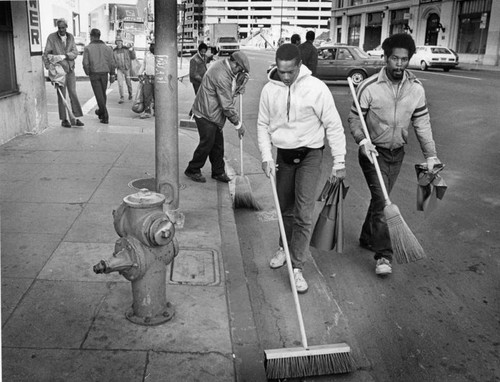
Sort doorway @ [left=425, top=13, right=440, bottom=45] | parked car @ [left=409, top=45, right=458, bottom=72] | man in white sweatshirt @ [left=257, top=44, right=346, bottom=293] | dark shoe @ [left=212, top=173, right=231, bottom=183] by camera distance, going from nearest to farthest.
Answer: man in white sweatshirt @ [left=257, top=44, right=346, bottom=293] → dark shoe @ [left=212, top=173, right=231, bottom=183] → parked car @ [left=409, top=45, right=458, bottom=72] → doorway @ [left=425, top=13, right=440, bottom=45]

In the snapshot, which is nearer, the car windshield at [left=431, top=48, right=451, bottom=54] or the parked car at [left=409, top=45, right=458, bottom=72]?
the parked car at [left=409, top=45, right=458, bottom=72]

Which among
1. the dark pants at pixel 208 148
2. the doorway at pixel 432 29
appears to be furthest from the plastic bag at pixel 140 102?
the doorway at pixel 432 29

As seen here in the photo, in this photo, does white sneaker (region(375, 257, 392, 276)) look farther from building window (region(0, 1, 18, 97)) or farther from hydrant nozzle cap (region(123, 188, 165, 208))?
building window (region(0, 1, 18, 97))

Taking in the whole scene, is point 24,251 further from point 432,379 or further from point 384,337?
point 432,379

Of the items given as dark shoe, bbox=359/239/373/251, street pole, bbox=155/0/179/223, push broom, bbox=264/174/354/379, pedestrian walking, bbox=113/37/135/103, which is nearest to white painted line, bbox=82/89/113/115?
pedestrian walking, bbox=113/37/135/103

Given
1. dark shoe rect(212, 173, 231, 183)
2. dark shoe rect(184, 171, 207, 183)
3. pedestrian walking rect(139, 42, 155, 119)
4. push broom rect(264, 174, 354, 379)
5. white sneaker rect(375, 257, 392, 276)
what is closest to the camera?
push broom rect(264, 174, 354, 379)

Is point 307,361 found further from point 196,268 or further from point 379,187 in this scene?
point 379,187

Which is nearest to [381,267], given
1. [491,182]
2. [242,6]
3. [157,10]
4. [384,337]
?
[384,337]

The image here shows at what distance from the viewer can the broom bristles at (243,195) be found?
6797 millimetres

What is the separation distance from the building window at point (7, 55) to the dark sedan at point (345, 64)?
48.7 ft

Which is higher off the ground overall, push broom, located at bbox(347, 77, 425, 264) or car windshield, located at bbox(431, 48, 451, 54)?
car windshield, located at bbox(431, 48, 451, 54)

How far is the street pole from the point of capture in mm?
5363

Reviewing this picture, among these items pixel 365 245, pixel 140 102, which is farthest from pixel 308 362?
pixel 140 102

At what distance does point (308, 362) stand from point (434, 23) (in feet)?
166
